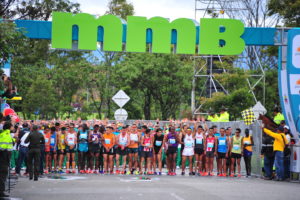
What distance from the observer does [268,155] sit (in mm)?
21578

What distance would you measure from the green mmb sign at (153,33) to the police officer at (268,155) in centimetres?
503

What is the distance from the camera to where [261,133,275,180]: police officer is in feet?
70.7

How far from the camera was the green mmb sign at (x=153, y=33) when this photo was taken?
24500 mm

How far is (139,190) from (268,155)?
7.34 m

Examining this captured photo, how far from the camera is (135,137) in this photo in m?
22.6

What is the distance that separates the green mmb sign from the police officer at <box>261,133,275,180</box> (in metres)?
5.03

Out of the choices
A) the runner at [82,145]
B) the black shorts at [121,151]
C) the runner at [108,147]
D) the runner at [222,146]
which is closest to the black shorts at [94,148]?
the runner at [82,145]

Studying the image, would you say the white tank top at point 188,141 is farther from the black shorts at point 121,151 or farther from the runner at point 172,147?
the black shorts at point 121,151

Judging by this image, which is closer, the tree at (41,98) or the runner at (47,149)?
the runner at (47,149)

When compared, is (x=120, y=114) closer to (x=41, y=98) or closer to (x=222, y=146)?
(x=222, y=146)

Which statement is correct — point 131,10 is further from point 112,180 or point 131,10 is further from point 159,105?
point 112,180

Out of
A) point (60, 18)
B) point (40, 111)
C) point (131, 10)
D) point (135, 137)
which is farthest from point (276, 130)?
point (131, 10)

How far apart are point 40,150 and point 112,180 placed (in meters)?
2.78

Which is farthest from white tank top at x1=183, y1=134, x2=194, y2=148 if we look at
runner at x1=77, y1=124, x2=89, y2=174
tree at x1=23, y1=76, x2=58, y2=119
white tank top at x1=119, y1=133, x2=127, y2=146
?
tree at x1=23, y1=76, x2=58, y2=119
